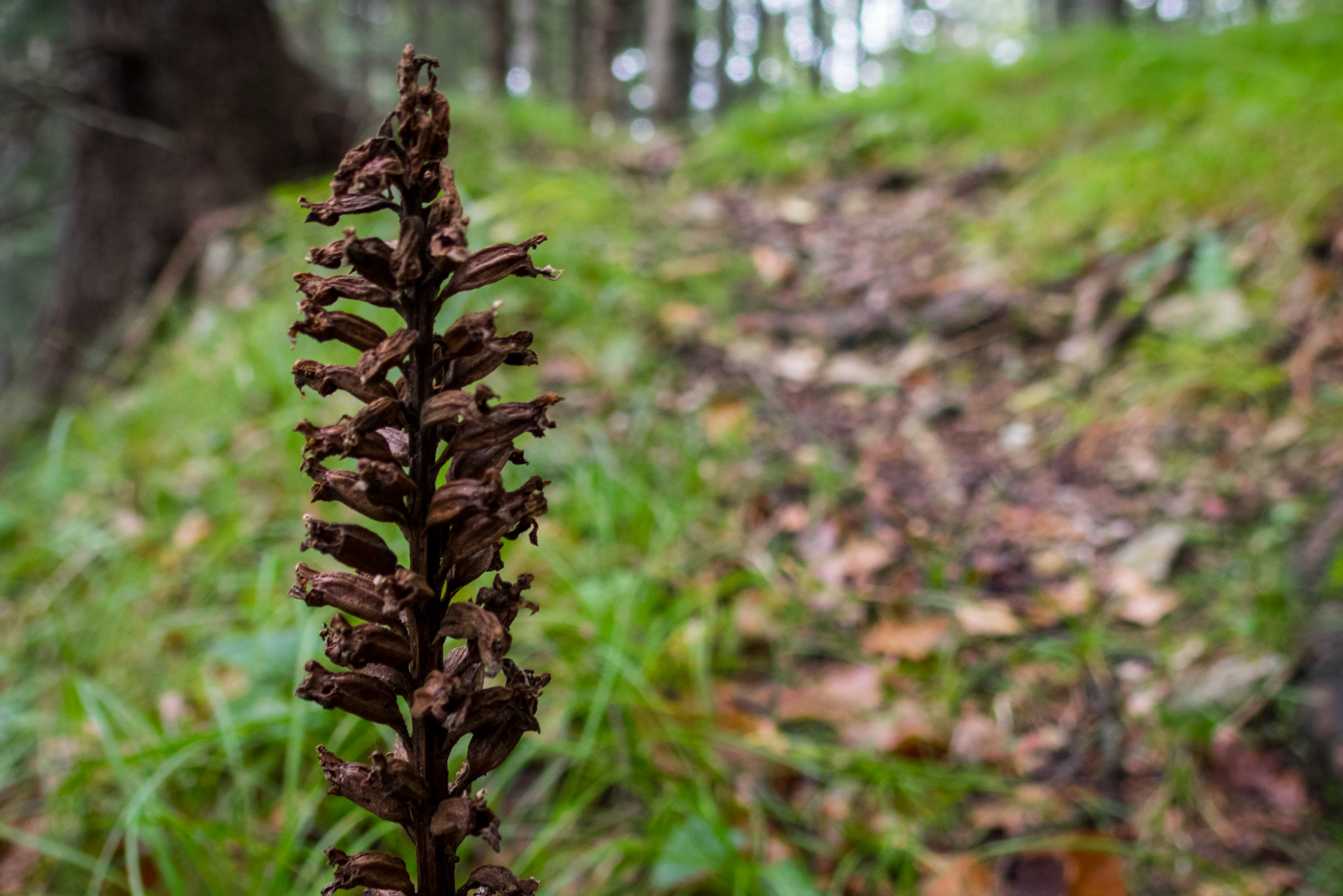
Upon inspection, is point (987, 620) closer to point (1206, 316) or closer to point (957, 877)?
point (957, 877)

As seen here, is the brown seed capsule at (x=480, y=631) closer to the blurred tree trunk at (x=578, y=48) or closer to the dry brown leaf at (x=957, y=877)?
the dry brown leaf at (x=957, y=877)

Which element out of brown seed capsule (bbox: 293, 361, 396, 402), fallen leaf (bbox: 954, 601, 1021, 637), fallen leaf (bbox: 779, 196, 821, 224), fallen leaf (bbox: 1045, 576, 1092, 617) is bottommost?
fallen leaf (bbox: 954, 601, 1021, 637)

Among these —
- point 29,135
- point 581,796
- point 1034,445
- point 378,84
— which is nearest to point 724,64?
point 378,84

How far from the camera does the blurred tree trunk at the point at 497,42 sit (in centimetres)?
890

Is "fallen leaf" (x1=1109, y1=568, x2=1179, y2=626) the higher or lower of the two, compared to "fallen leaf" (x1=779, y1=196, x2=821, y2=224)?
lower

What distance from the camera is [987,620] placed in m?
2.48

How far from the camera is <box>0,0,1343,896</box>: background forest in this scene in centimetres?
186

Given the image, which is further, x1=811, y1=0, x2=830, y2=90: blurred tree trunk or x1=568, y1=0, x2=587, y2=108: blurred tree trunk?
x1=811, y1=0, x2=830, y2=90: blurred tree trunk

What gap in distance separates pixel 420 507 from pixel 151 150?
590 cm

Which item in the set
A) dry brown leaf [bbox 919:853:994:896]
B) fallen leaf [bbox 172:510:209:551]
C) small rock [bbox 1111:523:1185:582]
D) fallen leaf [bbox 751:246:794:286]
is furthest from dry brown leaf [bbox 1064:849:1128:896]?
fallen leaf [bbox 751:246:794:286]

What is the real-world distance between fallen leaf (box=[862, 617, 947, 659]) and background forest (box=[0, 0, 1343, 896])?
0.07 ft

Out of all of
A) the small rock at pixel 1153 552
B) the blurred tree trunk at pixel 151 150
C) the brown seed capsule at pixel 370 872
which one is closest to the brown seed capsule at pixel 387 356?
the brown seed capsule at pixel 370 872

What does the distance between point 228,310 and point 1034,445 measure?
4145mm

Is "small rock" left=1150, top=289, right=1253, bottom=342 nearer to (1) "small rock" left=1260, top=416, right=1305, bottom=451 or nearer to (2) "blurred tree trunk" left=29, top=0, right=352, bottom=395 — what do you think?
(1) "small rock" left=1260, top=416, right=1305, bottom=451
